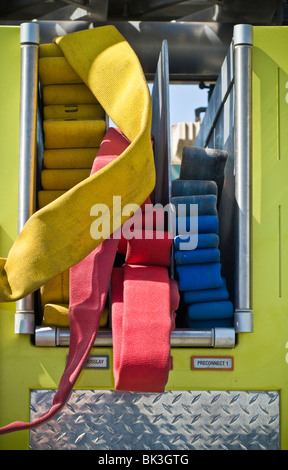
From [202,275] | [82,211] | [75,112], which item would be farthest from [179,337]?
[75,112]

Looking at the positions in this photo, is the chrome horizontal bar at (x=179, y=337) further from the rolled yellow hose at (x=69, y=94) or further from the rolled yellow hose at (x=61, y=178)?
the rolled yellow hose at (x=69, y=94)

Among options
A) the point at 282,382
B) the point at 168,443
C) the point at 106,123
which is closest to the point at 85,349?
the point at 168,443

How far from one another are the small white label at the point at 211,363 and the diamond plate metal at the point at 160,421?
107 mm

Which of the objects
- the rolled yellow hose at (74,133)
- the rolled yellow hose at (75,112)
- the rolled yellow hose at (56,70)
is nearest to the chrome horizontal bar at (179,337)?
the rolled yellow hose at (74,133)

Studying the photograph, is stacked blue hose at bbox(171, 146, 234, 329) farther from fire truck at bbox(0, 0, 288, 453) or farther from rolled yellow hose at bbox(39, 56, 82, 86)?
rolled yellow hose at bbox(39, 56, 82, 86)

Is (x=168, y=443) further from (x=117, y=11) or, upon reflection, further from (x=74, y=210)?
(x=117, y=11)

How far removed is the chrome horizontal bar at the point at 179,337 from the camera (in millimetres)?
2643

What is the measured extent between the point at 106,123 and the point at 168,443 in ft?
4.74

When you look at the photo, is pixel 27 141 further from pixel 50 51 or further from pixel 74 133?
pixel 50 51

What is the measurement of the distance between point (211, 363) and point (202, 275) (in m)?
0.38

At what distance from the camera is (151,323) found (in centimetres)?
235

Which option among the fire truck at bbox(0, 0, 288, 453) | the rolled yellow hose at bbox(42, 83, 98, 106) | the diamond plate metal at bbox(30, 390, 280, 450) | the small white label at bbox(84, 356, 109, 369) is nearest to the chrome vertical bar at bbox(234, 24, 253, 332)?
the fire truck at bbox(0, 0, 288, 453)

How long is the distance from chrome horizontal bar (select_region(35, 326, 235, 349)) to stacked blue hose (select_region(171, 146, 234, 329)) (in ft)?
0.34

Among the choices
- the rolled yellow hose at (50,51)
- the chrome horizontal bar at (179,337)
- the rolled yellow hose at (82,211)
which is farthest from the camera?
the rolled yellow hose at (50,51)
